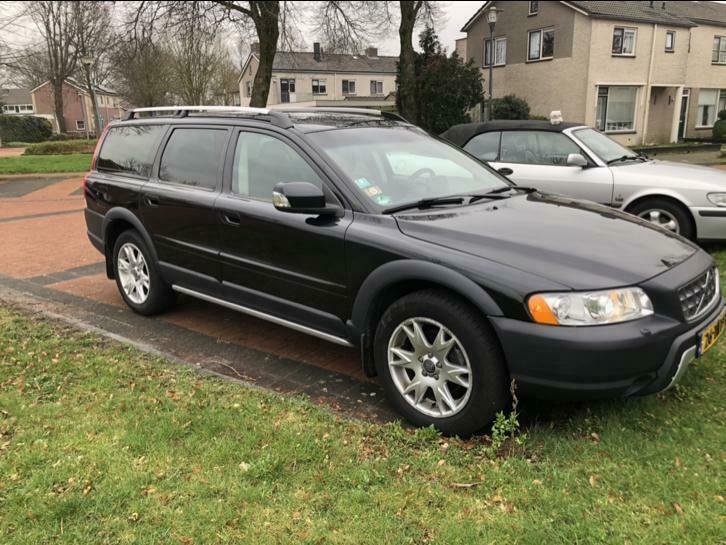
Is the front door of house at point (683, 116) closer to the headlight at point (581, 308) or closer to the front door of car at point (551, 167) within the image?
the front door of car at point (551, 167)

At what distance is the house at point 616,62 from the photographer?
28.1m

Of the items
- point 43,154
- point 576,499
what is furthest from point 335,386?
point 43,154

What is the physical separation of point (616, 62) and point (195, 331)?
28870mm

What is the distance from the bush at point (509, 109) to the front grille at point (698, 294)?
23864mm

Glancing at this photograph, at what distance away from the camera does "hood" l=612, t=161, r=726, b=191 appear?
6.66 m

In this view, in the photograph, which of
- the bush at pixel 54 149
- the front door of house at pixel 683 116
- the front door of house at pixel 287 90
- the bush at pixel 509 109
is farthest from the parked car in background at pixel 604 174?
the front door of house at pixel 287 90

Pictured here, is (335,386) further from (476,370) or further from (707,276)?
(707,276)

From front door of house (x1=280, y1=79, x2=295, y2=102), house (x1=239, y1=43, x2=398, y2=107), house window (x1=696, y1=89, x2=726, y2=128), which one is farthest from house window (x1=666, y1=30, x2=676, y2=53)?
front door of house (x1=280, y1=79, x2=295, y2=102)

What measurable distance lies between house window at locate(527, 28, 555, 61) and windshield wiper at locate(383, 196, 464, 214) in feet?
93.7

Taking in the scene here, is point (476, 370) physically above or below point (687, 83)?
below

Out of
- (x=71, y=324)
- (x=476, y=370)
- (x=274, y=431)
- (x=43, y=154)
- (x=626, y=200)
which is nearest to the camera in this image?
(x=476, y=370)

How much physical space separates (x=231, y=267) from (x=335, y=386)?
1161 mm

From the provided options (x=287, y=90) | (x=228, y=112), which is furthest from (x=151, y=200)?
(x=287, y=90)

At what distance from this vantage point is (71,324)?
5.33m
